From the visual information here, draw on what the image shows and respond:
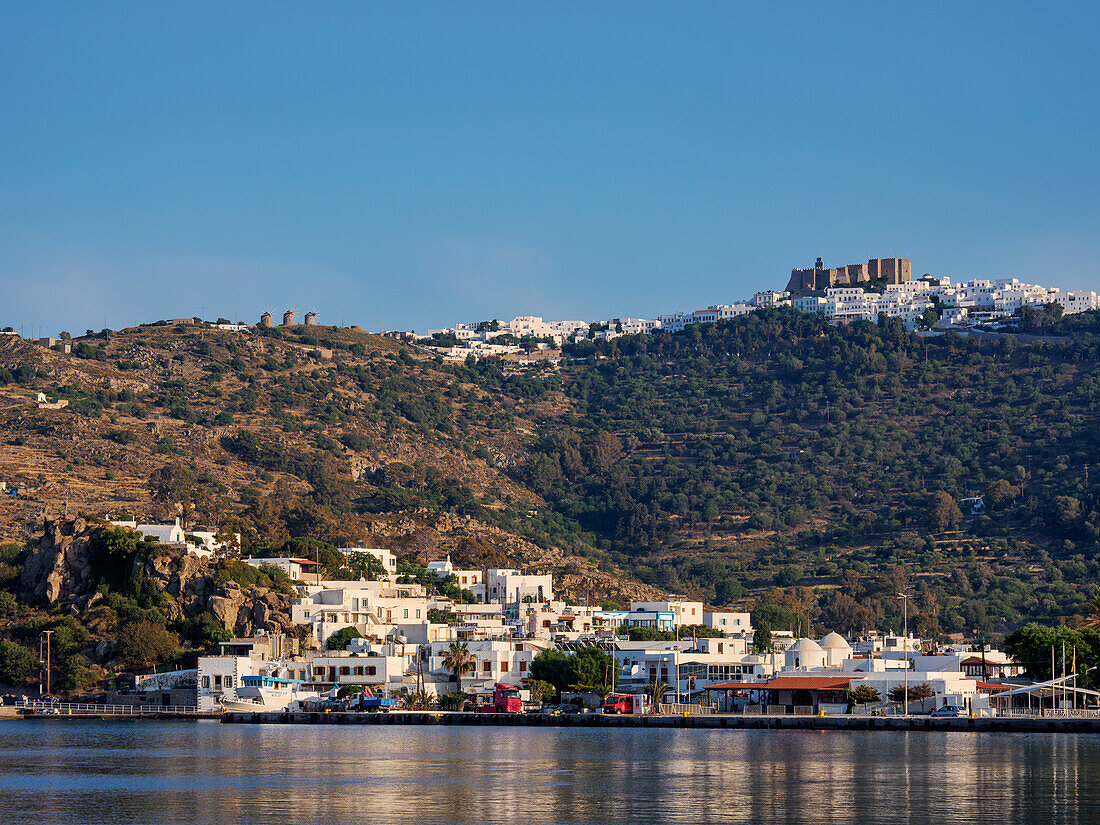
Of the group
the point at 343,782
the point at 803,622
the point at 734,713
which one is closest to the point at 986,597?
the point at 803,622

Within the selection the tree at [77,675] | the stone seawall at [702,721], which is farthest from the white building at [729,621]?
the tree at [77,675]

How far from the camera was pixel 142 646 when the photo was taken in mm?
107312

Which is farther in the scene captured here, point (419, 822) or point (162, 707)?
point (162, 707)

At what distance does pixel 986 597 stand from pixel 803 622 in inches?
897

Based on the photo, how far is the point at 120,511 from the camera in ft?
481

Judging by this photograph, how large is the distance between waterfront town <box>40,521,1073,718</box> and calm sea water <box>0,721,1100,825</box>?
1556 cm

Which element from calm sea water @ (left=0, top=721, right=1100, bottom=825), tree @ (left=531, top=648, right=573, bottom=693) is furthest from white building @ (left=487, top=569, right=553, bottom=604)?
calm sea water @ (left=0, top=721, right=1100, bottom=825)

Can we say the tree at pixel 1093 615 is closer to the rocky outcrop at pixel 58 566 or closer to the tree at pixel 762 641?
the tree at pixel 762 641

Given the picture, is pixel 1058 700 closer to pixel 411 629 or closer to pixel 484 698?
pixel 484 698

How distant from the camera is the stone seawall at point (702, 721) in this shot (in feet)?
286

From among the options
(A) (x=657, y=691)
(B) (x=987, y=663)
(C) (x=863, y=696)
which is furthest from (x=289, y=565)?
(B) (x=987, y=663)

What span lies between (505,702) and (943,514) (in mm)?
99074

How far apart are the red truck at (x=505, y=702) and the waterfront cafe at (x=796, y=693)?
1235 centimetres

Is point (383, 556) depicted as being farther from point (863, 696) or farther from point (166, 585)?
point (863, 696)
